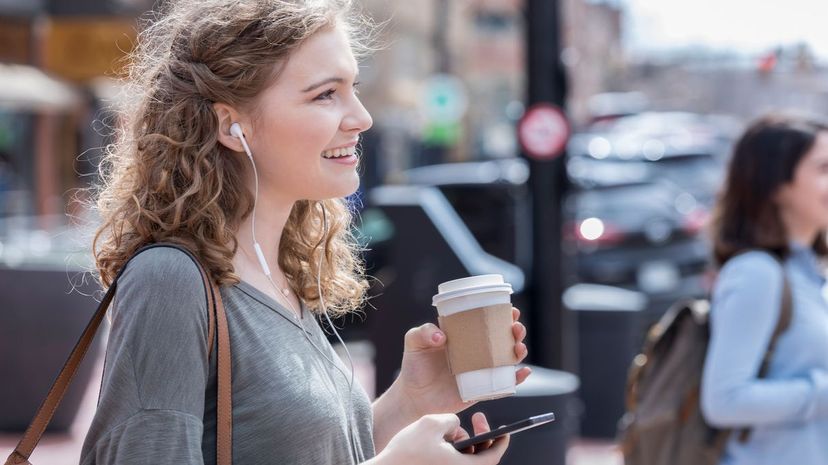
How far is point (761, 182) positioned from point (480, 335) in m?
2.05

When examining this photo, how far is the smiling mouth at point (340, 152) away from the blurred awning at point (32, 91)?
18400 mm

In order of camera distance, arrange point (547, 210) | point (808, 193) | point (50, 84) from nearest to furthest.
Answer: point (808, 193) → point (547, 210) → point (50, 84)

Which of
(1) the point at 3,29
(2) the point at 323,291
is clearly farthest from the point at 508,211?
(1) the point at 3,29

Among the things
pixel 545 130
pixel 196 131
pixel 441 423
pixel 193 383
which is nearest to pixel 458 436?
pixel 441 423

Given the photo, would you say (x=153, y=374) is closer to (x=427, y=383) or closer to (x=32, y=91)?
(x=427, y=383)

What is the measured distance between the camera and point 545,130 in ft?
24.5

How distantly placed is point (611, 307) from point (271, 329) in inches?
240

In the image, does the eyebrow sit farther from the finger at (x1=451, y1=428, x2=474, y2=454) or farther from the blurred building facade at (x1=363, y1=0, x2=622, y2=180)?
the blurred building facade at (x1=363, y1=0, x2=622, y2=180)

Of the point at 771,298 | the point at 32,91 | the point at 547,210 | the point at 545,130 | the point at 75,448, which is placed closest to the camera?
the point at 771,298

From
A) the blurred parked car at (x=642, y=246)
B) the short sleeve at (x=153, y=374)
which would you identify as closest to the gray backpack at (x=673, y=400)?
the short sleeve at (x=153, y=374)

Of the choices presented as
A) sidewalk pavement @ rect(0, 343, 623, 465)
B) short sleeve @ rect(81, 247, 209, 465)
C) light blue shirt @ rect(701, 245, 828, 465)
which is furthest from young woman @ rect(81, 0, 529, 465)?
sidewalk pavement @ rect(0, 343, 623, 465)

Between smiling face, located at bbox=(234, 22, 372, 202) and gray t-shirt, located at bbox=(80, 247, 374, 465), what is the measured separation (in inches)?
9.1

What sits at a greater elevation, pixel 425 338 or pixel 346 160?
pixel 346 160

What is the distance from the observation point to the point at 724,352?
11.6 feet
